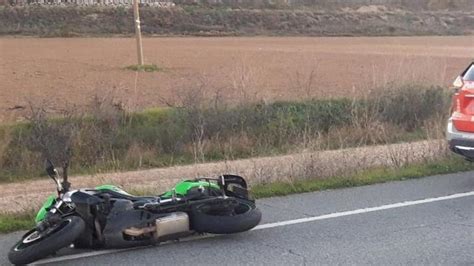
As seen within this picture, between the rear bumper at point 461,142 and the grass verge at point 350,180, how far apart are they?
98 centimetres

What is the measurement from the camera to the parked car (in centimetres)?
870

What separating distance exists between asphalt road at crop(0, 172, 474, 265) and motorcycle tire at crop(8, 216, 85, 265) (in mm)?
173

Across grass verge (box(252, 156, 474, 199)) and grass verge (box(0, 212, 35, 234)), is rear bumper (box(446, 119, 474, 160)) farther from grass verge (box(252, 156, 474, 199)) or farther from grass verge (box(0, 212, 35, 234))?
grass verge (box(0, 212, 35, 234))

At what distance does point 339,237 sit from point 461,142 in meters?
2.93

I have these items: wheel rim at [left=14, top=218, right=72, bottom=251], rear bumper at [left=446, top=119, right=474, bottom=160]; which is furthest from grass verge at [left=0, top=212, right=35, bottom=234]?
rear bumper at [left=446, top=119, right=474, bottom=160]

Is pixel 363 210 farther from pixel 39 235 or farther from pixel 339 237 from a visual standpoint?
pixel 39 235

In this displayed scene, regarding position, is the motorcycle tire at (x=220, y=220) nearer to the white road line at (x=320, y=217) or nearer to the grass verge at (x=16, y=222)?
the white road line at (x=320, y=217)

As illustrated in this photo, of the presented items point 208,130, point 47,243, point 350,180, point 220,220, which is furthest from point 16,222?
point 208,130

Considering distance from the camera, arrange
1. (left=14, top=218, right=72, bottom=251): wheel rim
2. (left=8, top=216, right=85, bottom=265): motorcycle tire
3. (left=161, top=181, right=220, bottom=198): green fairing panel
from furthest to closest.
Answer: (left=161, top=181, right=220, bottom=198): green fairing panel, (left=14, top=218, right=72, bottom=251): wheel rim, (left=8, top=216, right=85, bottom=265): motorcycle tire

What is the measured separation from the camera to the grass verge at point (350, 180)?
759 centimetres

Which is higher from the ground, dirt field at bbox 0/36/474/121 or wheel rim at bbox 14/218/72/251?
wheel rim at bbox 14/218/72/251

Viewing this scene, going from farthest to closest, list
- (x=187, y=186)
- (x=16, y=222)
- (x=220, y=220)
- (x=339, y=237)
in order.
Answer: (x=16, y=222) < (x=187, y=186) < (x=339, y=237) < (x=220, y=220)

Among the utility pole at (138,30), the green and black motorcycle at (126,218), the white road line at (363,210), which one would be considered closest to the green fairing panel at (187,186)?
the green and black motorcycle at (126,218)

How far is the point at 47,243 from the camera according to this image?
5750 mm
